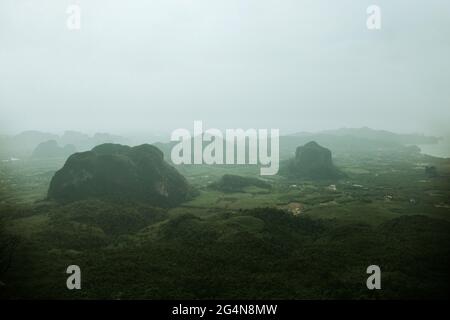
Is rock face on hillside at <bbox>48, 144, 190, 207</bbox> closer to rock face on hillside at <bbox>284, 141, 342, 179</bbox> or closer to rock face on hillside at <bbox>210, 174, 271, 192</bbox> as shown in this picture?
rock face on hillside at <bbox>210, 174, 271, 192</bbox>

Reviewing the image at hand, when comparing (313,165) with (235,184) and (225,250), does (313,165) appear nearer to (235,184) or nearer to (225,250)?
(235,184)

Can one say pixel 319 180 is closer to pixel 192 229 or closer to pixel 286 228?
pixel 286 228

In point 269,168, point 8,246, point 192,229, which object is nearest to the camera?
point 8,246

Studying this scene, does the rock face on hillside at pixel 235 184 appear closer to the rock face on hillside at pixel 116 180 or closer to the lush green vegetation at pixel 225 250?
the rock face on hillside at pixel 116 180

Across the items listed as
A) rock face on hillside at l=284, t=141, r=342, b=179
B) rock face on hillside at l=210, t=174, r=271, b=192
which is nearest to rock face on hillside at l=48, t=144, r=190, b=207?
rock face on hillside at l=210, t=174, r=271, b=192

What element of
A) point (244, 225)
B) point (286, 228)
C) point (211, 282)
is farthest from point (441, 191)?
point (211, 282)
